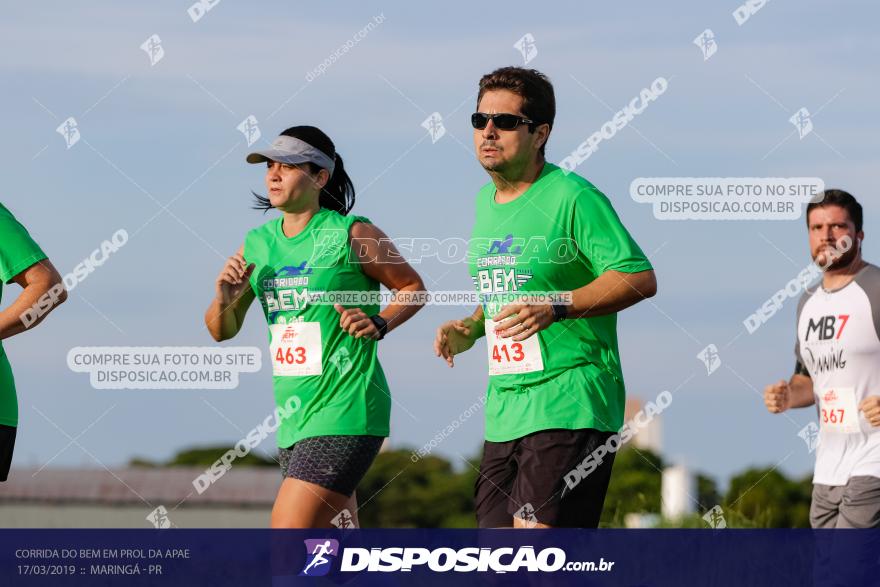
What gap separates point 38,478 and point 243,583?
25.8 m

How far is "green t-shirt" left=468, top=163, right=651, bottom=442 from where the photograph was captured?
6633 mm

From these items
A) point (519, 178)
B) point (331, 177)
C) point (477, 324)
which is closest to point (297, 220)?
point (331, 177)

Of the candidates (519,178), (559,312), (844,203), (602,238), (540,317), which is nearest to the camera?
(540,317)

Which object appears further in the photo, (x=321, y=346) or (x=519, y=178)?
(x=321, y=346)

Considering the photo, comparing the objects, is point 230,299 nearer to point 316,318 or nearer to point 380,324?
point 316,318

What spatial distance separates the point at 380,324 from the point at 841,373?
230 centimetres

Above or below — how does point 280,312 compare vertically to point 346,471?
above

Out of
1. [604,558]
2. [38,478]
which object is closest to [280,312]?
[604,558]

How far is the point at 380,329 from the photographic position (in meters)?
7.27

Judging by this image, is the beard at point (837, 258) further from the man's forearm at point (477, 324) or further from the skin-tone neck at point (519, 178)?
the man's forearm at point (477, 324)

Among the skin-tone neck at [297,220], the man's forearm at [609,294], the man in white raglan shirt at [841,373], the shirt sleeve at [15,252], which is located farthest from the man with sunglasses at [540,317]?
the shirt sleeve at [15,252]

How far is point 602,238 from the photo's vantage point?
6691 mm

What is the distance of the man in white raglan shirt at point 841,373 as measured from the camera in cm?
749

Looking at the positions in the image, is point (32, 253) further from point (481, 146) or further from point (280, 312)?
point (481, 146)
